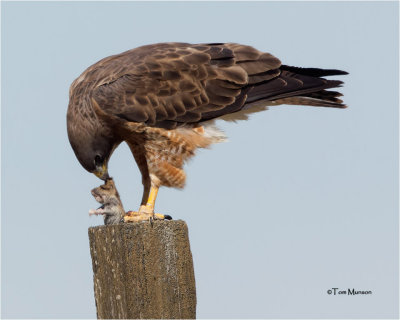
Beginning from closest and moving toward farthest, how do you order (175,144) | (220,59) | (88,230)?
(88,230), (175,144), (220,59)

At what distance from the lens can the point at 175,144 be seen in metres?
8.12

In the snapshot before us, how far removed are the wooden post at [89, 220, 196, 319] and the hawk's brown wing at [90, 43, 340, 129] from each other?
8.02 ft

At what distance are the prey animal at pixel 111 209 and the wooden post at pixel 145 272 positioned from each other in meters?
1.58

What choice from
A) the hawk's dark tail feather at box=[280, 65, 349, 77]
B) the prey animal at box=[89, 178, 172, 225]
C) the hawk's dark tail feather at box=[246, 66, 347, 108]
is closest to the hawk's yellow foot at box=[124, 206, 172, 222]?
the prey animal at box=[89, 178, 172, 225]

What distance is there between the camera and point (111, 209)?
7.64 metres

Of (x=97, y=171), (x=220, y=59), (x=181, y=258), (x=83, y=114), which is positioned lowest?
(x=181, y=258)

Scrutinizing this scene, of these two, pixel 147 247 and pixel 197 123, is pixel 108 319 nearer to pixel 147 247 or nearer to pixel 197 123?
pixel 147 247

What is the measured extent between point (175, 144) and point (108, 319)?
274 centimetres

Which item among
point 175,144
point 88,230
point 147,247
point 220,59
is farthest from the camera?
point 220,59

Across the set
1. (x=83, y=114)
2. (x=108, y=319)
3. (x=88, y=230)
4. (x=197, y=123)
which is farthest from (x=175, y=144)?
(x=108, y=319)

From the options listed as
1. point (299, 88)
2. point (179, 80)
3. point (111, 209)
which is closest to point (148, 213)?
point (111, 209)

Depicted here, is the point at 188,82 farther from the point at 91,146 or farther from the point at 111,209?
the point at 111,209

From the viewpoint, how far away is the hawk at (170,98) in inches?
319

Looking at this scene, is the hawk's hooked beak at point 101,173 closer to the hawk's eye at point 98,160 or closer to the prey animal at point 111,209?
the hawk's eye at point 98,160
